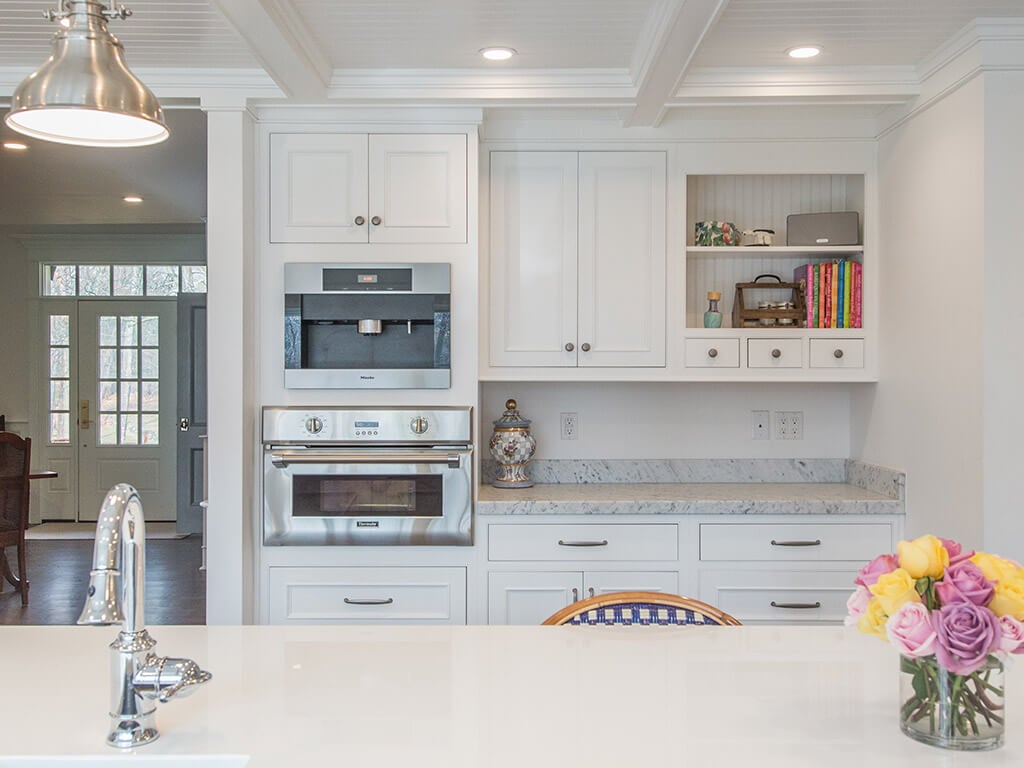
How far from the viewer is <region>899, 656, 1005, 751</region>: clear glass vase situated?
1091mm

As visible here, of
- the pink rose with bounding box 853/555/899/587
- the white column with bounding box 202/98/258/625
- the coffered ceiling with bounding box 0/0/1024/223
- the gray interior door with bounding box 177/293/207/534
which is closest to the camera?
the pink rose with bounding box 853/555/899/587

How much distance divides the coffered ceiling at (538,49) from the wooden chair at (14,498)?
9.02ft

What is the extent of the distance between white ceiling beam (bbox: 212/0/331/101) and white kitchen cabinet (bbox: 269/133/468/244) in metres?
0.22

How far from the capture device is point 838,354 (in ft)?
10.9

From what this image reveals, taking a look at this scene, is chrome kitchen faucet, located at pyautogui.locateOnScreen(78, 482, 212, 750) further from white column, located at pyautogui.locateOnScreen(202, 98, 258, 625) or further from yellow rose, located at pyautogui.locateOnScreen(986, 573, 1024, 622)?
white column, located at pyautogui.locateOnScreen(202, 98, 258, 625)

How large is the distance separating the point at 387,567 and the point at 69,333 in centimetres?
556

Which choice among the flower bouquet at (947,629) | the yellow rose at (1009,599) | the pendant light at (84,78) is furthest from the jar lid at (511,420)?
the yellow rose at (1009,599)

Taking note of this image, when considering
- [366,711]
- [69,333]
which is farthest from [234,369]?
[69,333]

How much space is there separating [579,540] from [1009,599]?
2060mm

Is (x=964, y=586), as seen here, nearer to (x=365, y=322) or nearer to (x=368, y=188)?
(x=365, y=322)

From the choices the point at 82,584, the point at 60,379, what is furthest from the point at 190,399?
the point at 82,584

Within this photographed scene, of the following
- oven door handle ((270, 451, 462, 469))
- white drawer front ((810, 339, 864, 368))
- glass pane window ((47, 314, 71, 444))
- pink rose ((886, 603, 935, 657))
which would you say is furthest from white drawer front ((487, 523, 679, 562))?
glass pane window ((47, 314, 71, 444))

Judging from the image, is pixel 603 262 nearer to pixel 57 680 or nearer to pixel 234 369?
pixel 234 369

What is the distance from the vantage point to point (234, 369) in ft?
9.68
